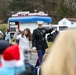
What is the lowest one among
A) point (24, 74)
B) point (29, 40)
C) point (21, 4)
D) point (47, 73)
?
point (21, 4)

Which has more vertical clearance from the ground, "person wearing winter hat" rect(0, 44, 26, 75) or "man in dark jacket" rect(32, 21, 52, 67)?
"person wearing winter hat" rect(0, 44, 26, 75)

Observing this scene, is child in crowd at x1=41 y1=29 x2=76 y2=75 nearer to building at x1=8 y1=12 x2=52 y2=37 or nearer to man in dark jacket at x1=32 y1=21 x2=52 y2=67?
man in dark jacket at x1=32 y1=21 x2=52 y2=67

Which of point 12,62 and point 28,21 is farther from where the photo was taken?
point 28,21

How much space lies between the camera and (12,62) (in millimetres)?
3697

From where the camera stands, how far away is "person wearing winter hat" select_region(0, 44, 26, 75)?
3701 millimetres

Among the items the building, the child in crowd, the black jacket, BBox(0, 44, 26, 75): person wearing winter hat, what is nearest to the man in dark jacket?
the black jacket

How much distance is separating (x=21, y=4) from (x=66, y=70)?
88.0 m

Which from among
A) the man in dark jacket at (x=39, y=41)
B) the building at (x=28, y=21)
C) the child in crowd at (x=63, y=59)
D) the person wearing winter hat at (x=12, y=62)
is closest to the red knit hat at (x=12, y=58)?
the person wearing winter hat at (x=12, y=62)

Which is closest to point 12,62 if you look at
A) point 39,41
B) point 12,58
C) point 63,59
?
point 12,58

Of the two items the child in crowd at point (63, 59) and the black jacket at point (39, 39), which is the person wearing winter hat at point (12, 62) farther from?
the black jacket at point (39, 39)

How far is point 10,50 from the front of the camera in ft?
12.3

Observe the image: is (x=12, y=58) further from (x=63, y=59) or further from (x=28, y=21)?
(x=28, y=21)

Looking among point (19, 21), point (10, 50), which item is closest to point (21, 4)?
point (19, 21)

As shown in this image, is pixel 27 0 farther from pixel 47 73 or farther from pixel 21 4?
pixel 47 73
